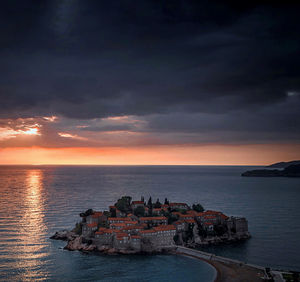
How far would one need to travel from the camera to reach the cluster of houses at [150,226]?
2913 inches

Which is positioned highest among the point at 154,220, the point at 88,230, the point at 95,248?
the point at 154,220

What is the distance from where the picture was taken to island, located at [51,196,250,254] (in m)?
73.5

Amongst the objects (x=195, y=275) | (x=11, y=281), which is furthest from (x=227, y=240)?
(x=11, y=281)

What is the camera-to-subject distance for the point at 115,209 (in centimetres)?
9444

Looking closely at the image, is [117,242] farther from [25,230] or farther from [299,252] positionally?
[299,252]

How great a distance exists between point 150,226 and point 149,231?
26.3 feet

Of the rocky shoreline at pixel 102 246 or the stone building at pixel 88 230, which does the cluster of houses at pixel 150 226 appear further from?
the rocky shoreline at pixel 102 246

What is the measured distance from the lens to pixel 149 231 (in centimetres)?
7569

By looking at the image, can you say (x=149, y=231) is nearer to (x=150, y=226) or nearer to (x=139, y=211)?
(x=150, y=226)

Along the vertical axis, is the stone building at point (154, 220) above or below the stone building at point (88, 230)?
above

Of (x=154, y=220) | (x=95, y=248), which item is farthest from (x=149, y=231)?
(x=95, y=248)

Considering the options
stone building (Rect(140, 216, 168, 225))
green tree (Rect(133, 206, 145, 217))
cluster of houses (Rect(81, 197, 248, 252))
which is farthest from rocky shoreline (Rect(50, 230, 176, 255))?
green tree (Rect(133, 206, 145, 217))

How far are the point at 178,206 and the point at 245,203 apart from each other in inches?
2089

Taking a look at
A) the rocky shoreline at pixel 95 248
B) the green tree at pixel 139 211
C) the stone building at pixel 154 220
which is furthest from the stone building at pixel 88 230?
the green tree at pixel 139 211
